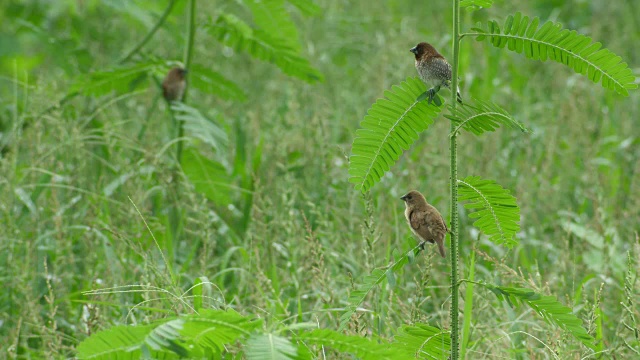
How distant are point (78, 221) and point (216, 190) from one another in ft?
2.25

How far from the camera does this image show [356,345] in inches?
65.5

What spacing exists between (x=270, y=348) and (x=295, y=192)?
8.12ft

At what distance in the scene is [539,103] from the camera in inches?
239

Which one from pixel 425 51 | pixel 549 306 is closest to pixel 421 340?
Answer: pixel 549 306

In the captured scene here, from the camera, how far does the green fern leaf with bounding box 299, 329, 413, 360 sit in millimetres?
1653

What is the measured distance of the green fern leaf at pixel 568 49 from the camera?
1894mm

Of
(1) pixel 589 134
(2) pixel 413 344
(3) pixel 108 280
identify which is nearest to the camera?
(2) pixel 413 344

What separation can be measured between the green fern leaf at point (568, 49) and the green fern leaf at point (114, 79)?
247cm

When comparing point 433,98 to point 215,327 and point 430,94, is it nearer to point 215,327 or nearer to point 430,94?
point 430,94

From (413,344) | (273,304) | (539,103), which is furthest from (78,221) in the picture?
(539,103)

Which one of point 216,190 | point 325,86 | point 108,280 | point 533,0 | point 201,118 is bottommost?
point 108,280

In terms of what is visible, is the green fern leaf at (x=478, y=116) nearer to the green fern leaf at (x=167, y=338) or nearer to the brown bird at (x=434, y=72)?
the brown bird at (x=434, y=72)

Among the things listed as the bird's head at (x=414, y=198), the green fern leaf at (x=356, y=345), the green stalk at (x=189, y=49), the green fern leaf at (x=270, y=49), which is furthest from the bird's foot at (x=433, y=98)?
the green stalk at (x=189, y=49)

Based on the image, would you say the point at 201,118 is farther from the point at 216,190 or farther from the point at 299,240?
the point at 299,240
